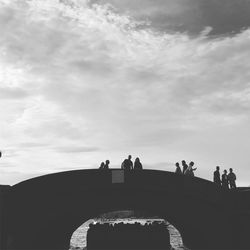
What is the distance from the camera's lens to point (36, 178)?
726 inches

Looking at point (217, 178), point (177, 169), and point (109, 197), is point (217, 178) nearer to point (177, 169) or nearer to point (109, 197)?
point (177, 169)

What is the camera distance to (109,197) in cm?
1969

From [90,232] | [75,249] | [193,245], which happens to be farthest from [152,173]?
[75,249]

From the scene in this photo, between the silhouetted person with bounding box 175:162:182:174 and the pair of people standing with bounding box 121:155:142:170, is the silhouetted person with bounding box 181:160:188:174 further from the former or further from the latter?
the pair of people standing with bounding box 121:155:142:170

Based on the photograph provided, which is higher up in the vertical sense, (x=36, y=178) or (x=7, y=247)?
(x=36, y=178)

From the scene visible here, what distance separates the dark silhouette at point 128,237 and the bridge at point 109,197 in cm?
512

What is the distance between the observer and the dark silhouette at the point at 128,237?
23.9 meters

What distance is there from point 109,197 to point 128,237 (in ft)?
17.8

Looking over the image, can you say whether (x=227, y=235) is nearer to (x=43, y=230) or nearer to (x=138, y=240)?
(x=138, y=240)

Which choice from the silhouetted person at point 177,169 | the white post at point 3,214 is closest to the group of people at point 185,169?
the silhouetted person at point 177,169

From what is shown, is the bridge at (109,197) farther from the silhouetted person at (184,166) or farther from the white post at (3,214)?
the silhouetted person at (184,166)

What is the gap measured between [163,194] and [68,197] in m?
4.17

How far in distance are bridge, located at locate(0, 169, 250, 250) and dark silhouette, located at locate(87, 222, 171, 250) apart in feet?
16.8

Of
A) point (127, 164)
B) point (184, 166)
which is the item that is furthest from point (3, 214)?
point (184, 166)
